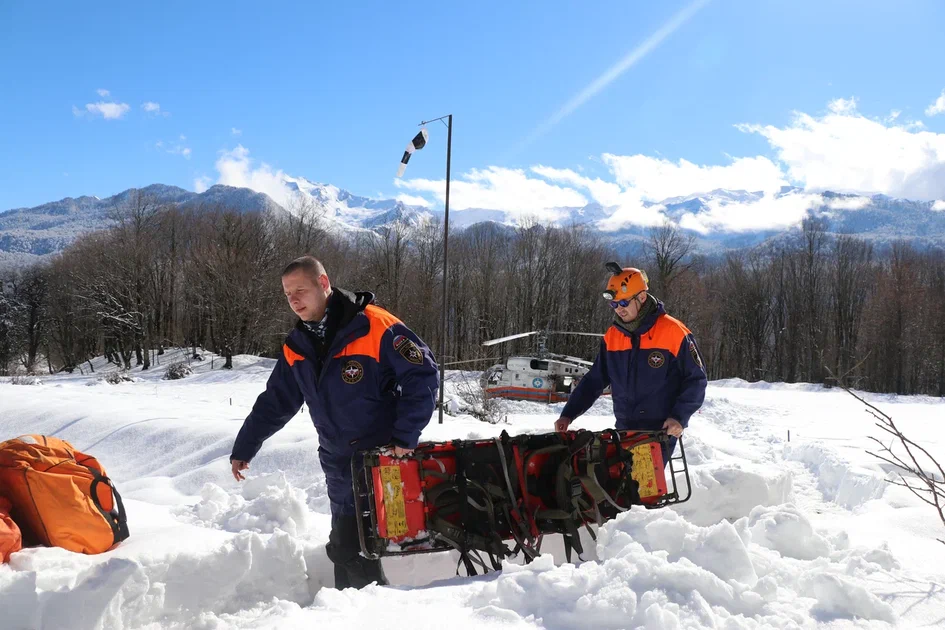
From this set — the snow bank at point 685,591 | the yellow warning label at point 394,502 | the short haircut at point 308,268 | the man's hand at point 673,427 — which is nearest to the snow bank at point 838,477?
the man's hand at point 673,427

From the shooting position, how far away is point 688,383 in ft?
13.9

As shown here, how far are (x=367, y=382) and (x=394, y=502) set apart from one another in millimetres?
634

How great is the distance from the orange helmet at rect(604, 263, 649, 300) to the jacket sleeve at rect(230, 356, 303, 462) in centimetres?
223

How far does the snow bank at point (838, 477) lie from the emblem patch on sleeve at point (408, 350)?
5.16 m

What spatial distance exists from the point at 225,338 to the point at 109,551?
2968 centimetres

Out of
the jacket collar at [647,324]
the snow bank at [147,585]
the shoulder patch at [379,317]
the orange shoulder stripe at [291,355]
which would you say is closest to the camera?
the snow bank at [147,585]

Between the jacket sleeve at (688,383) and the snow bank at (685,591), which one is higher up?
the jacket sleeve at (688,383)

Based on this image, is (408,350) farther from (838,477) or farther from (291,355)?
(838,477)

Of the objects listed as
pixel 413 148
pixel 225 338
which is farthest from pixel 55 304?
pixel 413 148

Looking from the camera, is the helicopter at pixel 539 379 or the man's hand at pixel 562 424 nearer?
the man's hand at pixel 562 424

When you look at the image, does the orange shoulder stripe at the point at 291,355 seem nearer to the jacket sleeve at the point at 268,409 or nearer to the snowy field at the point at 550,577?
the jacket sleeve at the point at 268,409

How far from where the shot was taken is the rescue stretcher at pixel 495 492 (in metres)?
3.16

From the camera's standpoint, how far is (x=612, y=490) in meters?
3.75

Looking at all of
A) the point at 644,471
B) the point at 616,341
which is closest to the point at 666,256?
the point at 616,341
